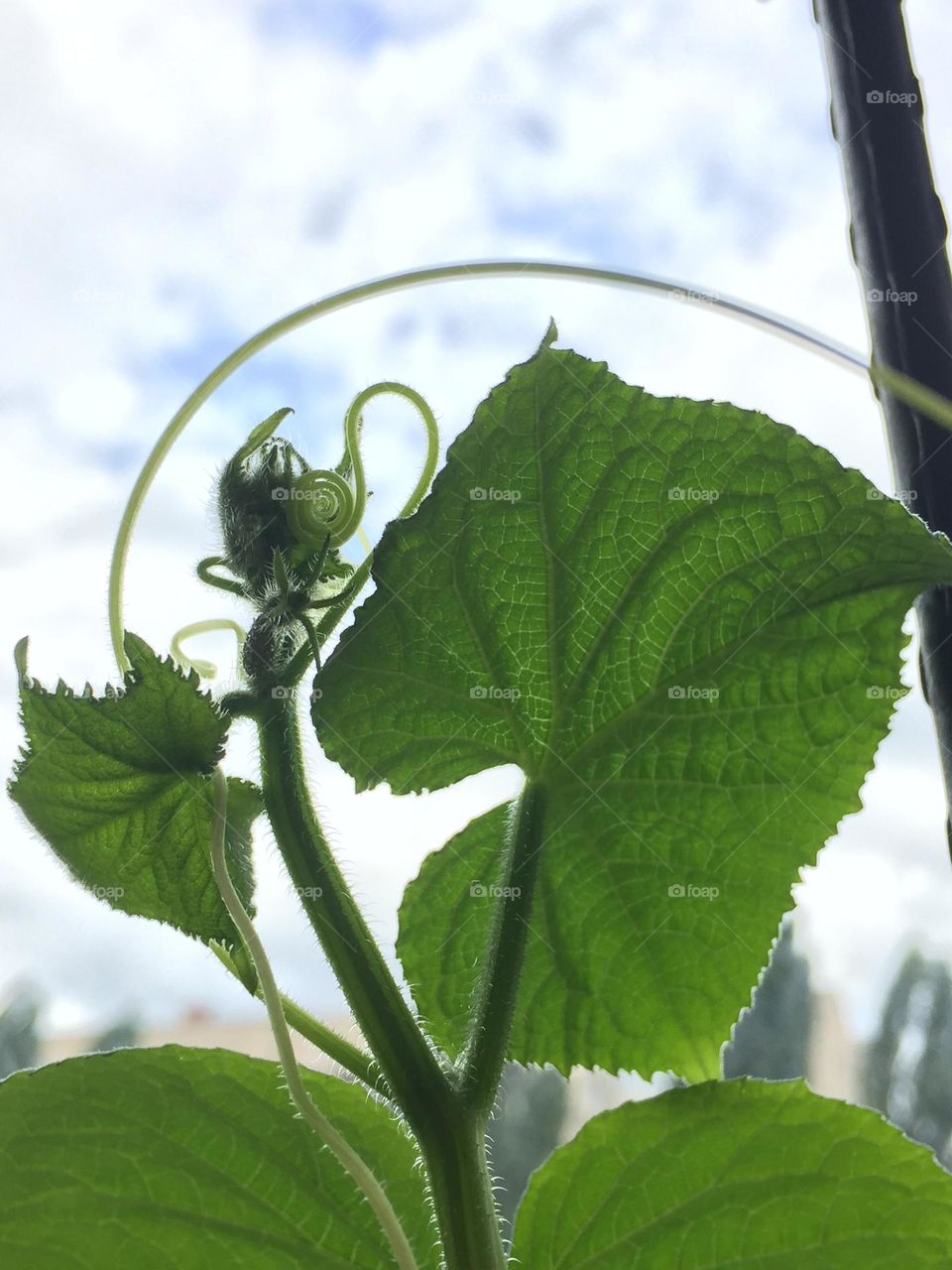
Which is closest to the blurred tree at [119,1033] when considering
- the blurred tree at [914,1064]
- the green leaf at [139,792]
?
the green leaf at [139,792]

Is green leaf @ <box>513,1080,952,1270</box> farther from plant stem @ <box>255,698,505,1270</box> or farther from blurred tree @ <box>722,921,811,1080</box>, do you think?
blurred tree @ <box>722,921,811,1080</box>

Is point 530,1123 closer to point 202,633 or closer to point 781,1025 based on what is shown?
point 781,1025

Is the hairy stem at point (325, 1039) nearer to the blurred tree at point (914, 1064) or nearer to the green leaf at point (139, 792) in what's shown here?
the green leaf at point (139, 792)

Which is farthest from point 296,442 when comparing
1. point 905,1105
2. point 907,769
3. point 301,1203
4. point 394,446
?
point 905,1105

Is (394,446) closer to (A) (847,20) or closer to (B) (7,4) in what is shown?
(A) (847,20)

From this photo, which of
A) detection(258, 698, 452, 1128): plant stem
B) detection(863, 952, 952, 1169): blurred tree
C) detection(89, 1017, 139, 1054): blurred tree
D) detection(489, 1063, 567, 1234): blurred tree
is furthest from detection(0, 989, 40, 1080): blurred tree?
detection(863, 952, 952, 1169): blurred tree

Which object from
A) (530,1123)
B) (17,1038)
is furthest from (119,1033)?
(530,1123)

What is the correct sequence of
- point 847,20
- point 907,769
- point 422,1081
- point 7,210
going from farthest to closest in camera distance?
point 7,210, point 907,769, point 847,20, point 422,1081
